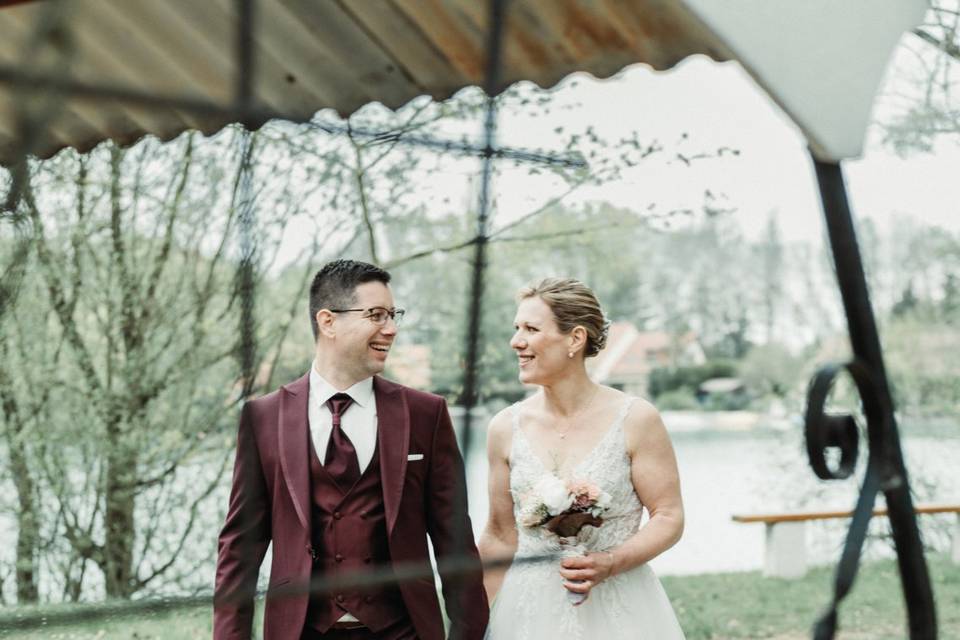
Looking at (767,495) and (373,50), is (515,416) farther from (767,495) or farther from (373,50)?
(767,495)

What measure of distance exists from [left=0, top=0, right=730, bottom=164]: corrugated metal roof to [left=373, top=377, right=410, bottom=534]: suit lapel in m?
0.67

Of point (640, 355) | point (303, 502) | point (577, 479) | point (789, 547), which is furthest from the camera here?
point (640, 355)

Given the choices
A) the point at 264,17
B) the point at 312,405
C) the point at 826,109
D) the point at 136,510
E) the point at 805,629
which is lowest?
the point at 805,629

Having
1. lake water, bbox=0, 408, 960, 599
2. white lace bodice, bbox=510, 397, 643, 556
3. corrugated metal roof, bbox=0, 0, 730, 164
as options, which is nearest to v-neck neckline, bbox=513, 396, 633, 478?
white lace bodice, bbox=510, 397, 643, 556

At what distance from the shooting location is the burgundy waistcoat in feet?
6.52

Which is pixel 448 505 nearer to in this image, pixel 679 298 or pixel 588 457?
pixel 588 457

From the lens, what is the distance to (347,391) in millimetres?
2109

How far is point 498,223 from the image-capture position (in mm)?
6258

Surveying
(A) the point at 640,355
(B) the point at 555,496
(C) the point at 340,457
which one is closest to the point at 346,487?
(C) the point at 340,457

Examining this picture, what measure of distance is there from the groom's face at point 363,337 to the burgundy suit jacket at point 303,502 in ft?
0.22

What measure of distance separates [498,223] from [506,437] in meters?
3.60

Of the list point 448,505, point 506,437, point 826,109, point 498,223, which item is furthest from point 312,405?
point 498,223

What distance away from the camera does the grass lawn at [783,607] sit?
632cm

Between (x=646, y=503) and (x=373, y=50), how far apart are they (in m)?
1.48
